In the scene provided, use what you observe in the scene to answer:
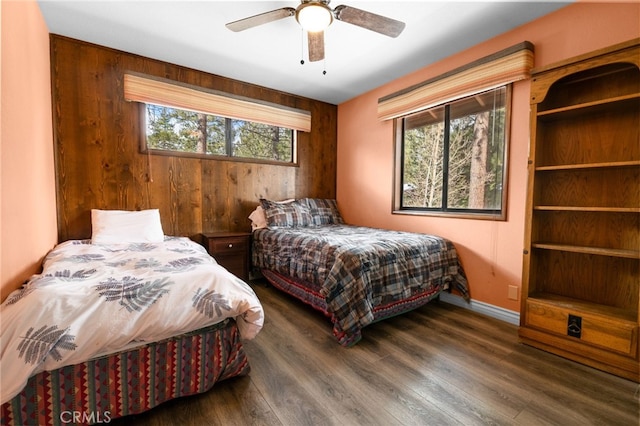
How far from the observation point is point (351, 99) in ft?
12.8

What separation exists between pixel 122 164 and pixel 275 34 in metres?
1.97

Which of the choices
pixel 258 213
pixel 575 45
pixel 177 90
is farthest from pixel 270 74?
pixel 575 45

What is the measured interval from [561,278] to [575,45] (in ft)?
5.57

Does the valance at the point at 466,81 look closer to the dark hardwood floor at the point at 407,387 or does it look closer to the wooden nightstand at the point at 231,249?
the dark hardwood floor at the point at 407,387

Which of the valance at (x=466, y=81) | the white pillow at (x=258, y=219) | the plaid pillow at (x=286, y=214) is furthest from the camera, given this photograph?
Result: the white pillow at (x=258, y=219)

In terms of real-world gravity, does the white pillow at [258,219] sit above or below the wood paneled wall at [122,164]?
below

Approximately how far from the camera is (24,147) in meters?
1.59

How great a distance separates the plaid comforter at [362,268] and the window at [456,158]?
500 millimetres

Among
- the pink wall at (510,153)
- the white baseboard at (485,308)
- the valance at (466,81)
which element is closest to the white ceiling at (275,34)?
the pink wall at (510,153)

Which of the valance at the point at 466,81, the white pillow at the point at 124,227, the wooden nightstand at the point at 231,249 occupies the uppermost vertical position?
the valance at the point at 466,81

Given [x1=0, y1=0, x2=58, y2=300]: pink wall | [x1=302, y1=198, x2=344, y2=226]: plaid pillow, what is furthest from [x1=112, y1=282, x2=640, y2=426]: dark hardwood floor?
[x1=302, y1=198, x2=344, y2=226]: plaid pillow

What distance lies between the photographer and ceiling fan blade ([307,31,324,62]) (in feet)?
6.50

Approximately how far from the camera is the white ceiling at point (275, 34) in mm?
2018

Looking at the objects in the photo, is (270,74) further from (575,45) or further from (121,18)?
(575,45)
